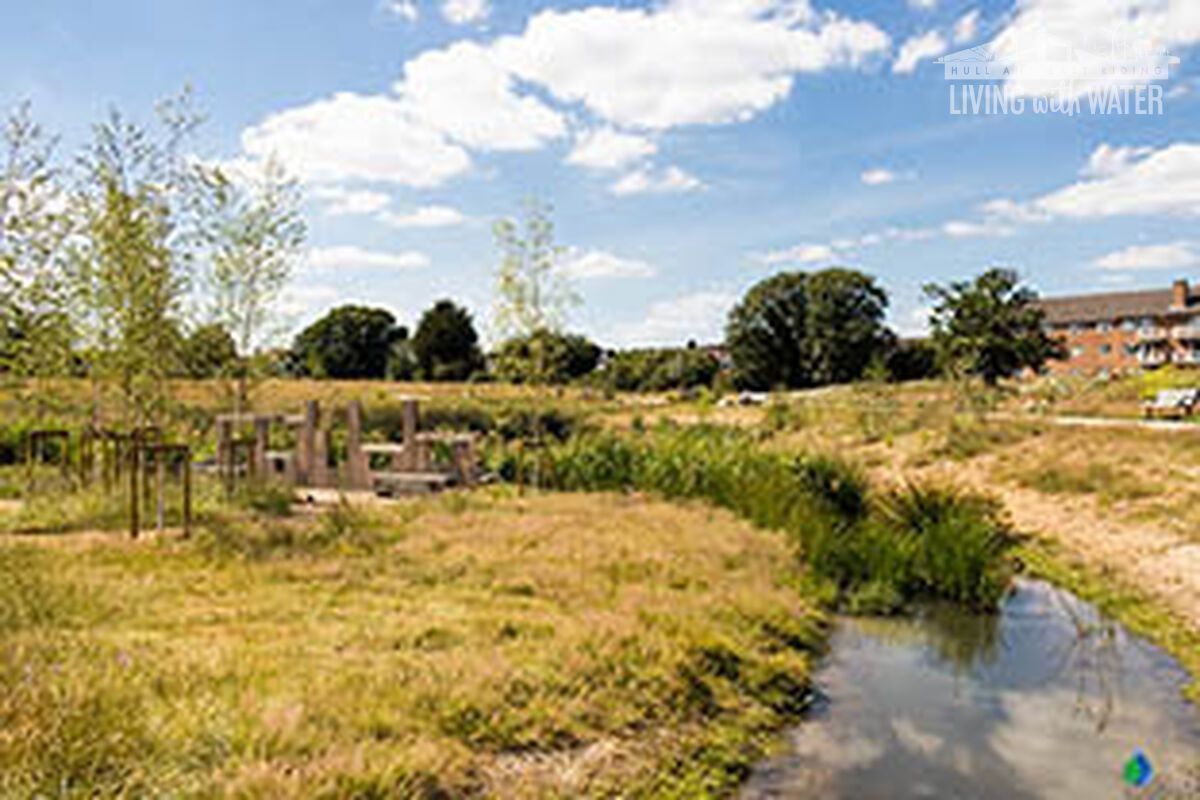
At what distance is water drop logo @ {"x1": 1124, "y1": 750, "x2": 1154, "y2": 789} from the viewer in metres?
4.65

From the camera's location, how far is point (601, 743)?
171 inches

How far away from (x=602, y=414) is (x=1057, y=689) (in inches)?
875

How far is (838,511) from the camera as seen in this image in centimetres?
1177

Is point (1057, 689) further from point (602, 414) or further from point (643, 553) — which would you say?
point (602, 414)

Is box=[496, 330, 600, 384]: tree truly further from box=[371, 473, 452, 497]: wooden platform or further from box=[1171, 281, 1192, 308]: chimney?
box=[1171, 281, 1192, 308]: chimney

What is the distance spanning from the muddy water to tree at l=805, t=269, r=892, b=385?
152ft

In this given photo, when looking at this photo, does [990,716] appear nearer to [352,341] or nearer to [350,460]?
[350,460]

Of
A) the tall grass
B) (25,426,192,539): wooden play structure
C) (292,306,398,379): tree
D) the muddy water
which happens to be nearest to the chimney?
(292,306,398,379): tree

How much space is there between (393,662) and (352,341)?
5699 cm

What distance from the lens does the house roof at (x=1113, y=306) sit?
208ft

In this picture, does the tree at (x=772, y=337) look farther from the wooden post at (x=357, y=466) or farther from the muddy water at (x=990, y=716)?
the muddy water at (x=990, y=716)

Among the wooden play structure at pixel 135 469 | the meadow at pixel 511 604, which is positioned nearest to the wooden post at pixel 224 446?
the meadow at pixel 511 604

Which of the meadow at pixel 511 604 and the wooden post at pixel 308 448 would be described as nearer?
the meadow at pixel 511 604

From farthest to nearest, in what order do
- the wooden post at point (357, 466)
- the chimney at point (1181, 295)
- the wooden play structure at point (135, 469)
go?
the chimney at point (1181, 295)
the wooden post at point (357, 466)
the wooden play structure at point (135, 469)
